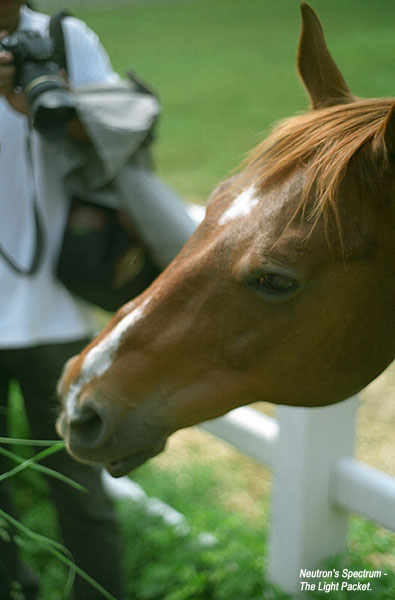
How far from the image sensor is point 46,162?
151 cm

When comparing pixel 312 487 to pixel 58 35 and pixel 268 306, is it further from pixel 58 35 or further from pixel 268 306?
pixel 58 35

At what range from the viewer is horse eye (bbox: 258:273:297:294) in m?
0.96

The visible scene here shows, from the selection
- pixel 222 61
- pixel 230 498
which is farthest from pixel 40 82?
pixel 222 61

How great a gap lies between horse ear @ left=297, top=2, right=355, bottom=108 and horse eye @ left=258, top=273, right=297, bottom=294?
392 millimetres

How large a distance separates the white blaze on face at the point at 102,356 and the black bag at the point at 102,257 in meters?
0.42

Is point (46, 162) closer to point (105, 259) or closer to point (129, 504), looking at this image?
point (105, 259)

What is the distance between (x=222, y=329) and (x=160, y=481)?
1.55m

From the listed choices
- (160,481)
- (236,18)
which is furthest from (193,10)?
(160,481)

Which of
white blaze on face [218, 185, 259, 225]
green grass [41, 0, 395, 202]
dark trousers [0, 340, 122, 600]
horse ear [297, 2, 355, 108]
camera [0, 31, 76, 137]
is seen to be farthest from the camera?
green grass [41, 0, 395, 202]

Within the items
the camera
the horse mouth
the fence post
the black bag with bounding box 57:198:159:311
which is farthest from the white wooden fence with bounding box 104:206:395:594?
the horse mouth

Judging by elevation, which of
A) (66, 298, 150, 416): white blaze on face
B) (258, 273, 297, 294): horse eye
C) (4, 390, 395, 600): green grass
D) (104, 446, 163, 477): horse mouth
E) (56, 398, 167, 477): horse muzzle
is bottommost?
(4, 390, 395, 600): green grass

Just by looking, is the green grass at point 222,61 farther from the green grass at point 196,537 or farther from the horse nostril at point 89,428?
the green grass at point 196,537

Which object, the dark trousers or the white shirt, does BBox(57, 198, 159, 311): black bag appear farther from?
the dark trousers

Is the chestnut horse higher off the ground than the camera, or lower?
lower
